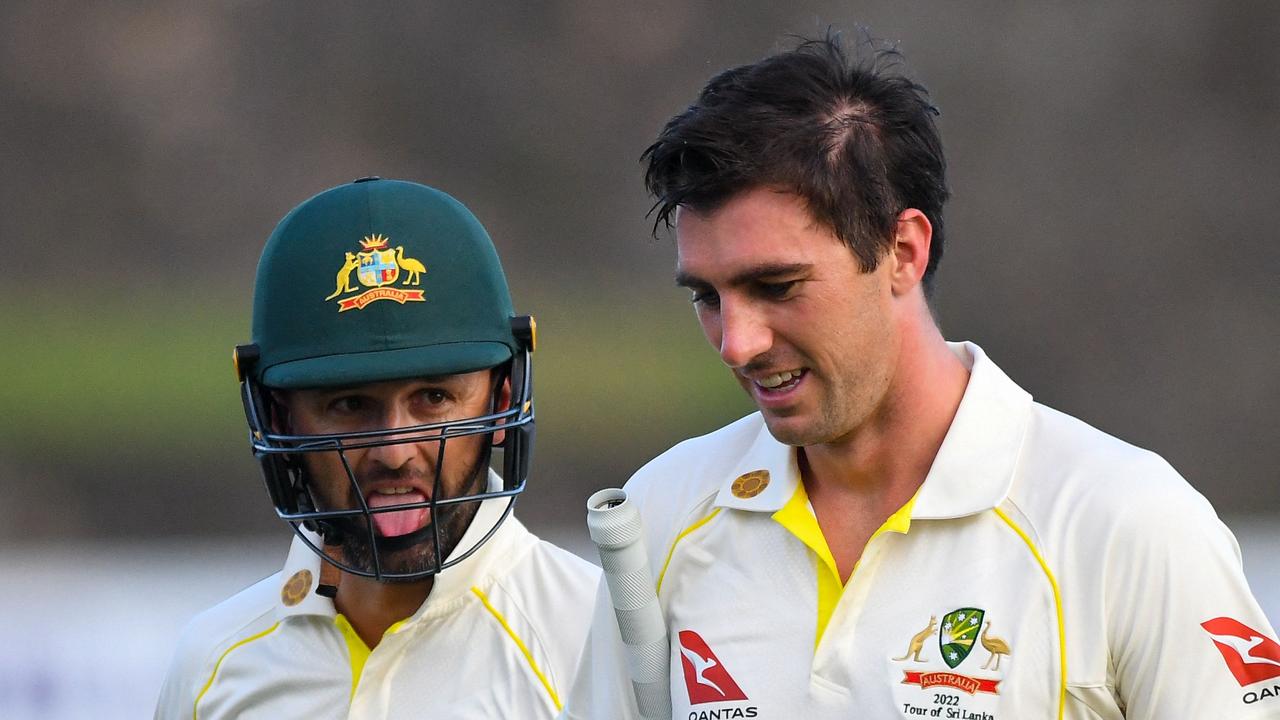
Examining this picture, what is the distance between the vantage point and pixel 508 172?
9.88m

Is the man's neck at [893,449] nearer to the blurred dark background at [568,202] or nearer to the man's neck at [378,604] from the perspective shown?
the man's neck at [378,604]

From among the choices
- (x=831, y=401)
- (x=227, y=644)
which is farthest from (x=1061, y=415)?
(x=227, y=644)

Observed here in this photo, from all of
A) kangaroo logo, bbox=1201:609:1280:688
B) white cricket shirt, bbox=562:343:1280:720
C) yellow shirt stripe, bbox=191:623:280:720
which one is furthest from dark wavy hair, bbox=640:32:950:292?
yellow shirt stripe, bbox=191:623:280:720

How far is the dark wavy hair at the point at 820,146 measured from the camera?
2088 mm

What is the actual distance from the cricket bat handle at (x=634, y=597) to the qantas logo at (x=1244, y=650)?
707 millimetres

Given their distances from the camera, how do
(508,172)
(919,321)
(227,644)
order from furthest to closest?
(508,172), (227,644), (919,321)

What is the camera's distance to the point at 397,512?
259 cm

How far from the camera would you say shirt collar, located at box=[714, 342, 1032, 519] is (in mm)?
2084

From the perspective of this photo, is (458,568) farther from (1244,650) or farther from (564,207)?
(564,207)

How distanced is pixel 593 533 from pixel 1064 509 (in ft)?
1.96

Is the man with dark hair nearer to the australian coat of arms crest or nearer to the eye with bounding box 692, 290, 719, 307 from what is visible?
the eye with bounding box 692, 290, 719, 307

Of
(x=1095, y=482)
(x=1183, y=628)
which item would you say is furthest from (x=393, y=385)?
(x=1183, y=628)

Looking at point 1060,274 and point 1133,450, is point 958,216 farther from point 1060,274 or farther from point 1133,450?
point 1133,450

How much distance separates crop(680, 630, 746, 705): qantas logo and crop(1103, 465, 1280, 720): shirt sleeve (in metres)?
0.50
